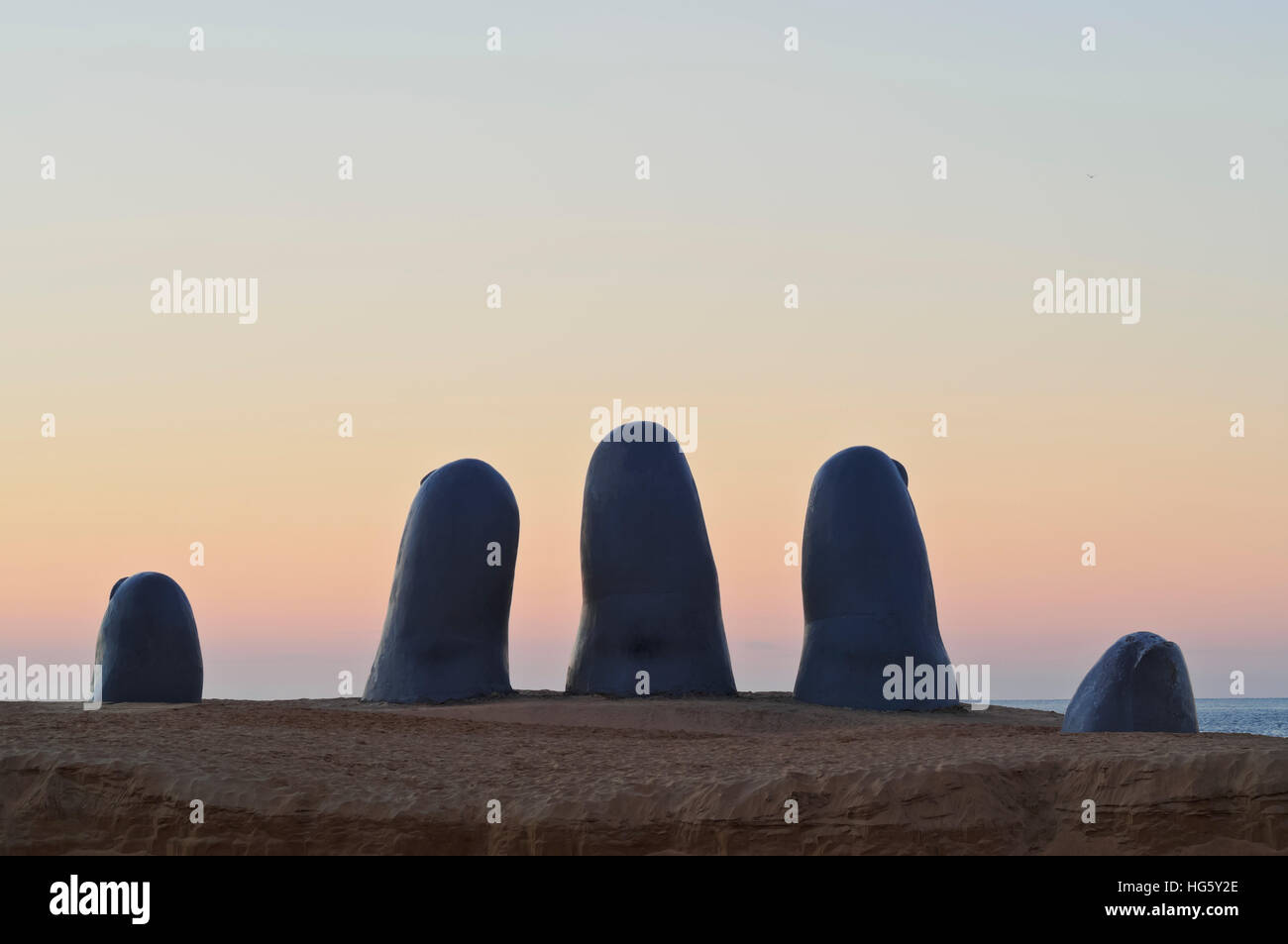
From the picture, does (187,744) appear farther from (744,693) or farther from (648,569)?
(744,693)

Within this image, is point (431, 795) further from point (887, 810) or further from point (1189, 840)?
point (1189, 840)

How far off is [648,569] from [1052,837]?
9490mm

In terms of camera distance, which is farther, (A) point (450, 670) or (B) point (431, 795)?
(A) point (450, 670)

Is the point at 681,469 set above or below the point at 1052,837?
above

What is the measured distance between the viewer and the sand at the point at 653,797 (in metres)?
8.73

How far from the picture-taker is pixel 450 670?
58.0 feet

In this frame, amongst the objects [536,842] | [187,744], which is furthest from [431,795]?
[187,744]

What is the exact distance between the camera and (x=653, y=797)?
9.05 m

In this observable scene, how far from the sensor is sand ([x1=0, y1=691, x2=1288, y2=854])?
344 inches
